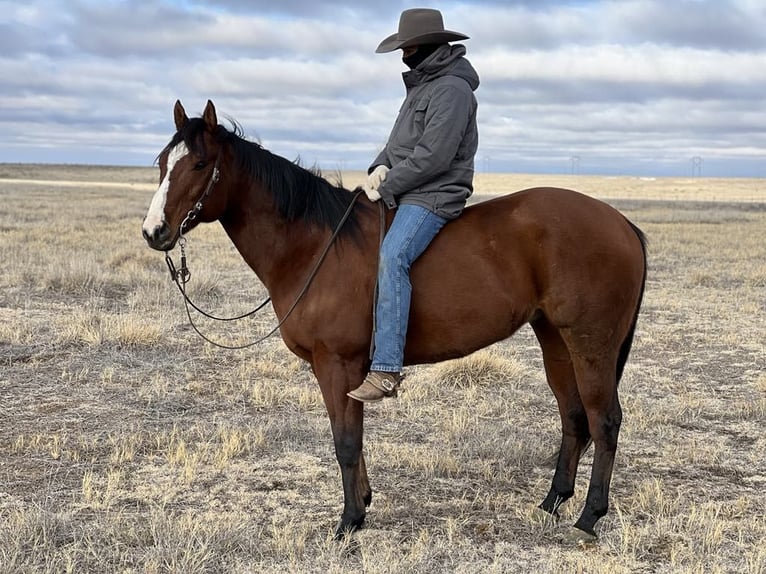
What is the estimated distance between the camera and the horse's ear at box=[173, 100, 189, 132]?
4230 millimetres

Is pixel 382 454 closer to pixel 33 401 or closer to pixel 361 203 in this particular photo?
pixel 361 203

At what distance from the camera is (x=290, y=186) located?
451cm

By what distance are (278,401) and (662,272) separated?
11.3 m

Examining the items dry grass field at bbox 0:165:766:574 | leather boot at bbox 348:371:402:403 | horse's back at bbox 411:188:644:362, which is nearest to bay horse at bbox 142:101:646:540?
horse's back at bbox 411:188:644:362

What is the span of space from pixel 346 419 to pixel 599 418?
1.54 meters

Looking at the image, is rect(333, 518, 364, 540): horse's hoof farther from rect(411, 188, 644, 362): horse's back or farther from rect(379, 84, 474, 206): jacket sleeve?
rect(379, 84, 474, 206): jacket sleeve

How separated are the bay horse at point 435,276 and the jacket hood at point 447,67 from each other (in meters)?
0.79

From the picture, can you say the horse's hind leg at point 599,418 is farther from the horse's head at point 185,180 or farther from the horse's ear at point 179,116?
the horse's ear at point 179,116

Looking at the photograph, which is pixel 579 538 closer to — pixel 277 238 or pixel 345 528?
pixel 345 528

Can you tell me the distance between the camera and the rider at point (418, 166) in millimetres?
4281

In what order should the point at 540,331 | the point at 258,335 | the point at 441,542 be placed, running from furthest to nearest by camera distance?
the point at 258,335 → the point at 540,331 → the point at 441,542

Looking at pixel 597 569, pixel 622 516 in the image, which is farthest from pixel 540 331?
pixel 597 569

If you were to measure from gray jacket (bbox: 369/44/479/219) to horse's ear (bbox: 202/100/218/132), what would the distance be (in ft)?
3.39

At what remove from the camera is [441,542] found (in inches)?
171
